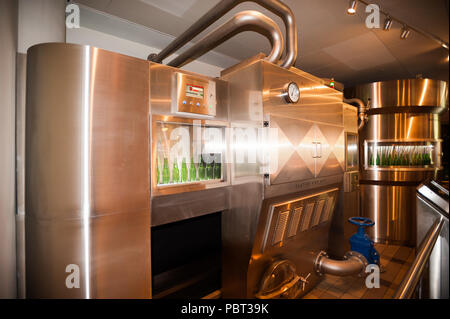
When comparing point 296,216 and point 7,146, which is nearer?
point 7,146

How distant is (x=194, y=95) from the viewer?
2.04m

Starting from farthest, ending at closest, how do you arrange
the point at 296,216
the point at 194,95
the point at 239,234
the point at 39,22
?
the point at 296,216 < the point at 239,234 < the point at 194,95 < the point at 39,22

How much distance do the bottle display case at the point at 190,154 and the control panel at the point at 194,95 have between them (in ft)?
0.34

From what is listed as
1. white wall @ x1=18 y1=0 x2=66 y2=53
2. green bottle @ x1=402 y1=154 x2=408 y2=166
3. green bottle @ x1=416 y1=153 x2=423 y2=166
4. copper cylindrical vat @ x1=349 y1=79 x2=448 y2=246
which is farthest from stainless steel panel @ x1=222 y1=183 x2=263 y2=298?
green bottle @ x1=416 y1=153 x2=423 y2=166

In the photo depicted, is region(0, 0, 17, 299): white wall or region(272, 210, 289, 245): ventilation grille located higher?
region(0, 0, 17, 299): white wall

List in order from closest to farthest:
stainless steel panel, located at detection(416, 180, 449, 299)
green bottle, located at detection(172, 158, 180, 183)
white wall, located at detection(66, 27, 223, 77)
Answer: stainless steel panel, located at detection(416, 180, 449, 299) → green bottle, located at detection(172, 158, 180, 183) → white wall, located at detection(66, 27, 223, 77)

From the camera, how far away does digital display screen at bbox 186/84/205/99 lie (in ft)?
6.56

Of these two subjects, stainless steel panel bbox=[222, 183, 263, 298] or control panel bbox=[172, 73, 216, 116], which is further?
stainless steel panel bbox=[222, 183, 263, 298]

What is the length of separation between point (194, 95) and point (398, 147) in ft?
16.2

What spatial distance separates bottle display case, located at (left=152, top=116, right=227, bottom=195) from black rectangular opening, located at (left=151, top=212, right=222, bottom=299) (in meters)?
0.44

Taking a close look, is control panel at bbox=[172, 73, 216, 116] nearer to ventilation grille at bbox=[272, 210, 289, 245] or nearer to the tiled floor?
ventilation grille at bbox=[272, 210, 289, 245]

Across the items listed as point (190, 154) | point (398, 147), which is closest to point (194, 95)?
point (190, 154)

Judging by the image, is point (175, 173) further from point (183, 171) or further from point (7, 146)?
point (7, 146)
